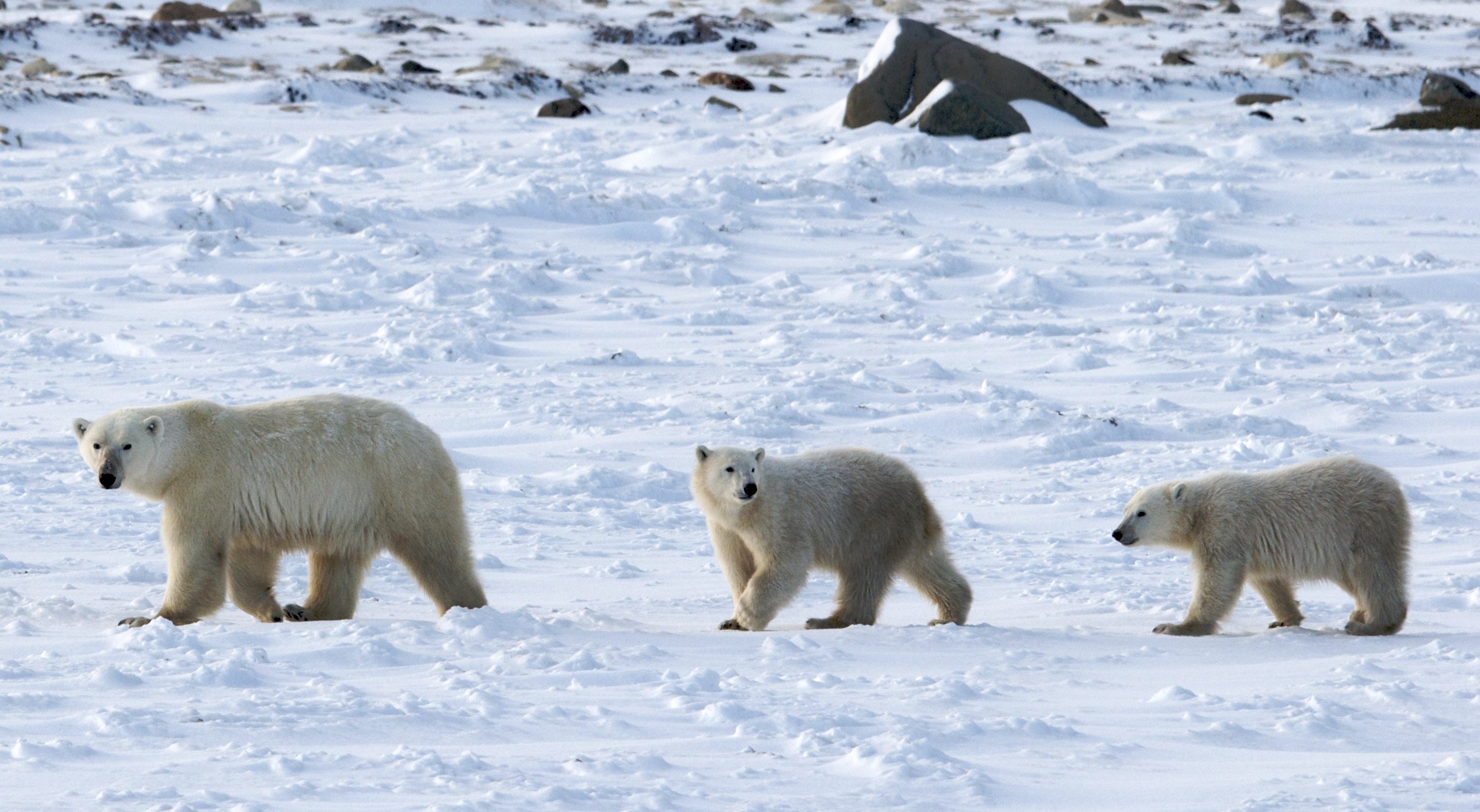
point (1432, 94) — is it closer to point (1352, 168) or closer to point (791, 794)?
point (1352, 168)

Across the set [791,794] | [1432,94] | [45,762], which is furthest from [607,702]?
[1432,94]

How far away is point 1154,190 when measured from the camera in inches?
575

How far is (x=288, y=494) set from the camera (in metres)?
5.29

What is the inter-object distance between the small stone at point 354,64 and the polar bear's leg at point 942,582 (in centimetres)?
1885

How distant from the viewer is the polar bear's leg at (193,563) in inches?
202

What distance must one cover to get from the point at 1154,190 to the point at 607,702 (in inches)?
460

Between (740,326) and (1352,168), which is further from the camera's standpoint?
(1352,168)

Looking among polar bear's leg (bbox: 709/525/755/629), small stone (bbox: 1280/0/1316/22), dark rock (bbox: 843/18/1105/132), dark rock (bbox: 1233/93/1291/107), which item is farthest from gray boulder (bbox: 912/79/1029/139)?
small stone (bbox: 1280/0/1316/22)

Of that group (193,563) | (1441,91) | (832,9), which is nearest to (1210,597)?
(193,563)

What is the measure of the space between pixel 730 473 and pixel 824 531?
0.43 m

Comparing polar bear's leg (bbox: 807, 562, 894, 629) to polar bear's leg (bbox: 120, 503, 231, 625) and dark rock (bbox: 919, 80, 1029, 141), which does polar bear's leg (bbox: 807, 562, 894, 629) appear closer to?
polar bear's leg (bbox: 120, 503, 231, 625)

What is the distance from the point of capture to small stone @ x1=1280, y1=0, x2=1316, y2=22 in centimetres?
3528

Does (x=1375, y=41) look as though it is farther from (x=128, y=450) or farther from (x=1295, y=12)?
(x=128, y=450)

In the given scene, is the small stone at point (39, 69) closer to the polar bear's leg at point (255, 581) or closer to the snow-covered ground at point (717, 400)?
the snow-covered ground at point (717, 400)
